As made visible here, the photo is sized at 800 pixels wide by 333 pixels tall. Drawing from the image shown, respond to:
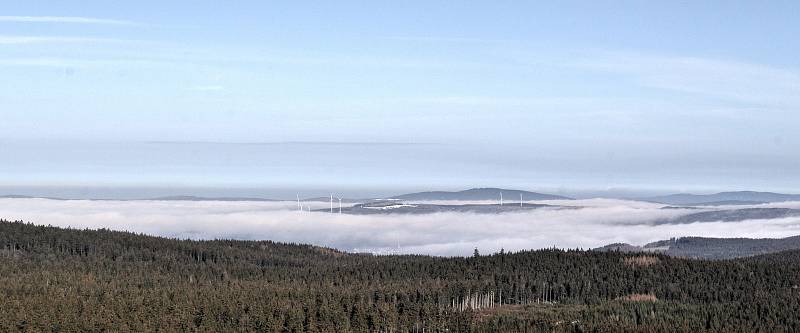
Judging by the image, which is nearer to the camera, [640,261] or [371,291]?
[371,291]

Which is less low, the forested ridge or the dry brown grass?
the dry brown grass

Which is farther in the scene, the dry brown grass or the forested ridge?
the dry brown grass

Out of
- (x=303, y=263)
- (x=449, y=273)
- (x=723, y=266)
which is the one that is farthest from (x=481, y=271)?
(x=303, y=263)

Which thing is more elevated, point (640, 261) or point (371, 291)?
point (640, 261)

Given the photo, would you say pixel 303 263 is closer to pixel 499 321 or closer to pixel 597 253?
pixel 597 253
